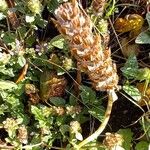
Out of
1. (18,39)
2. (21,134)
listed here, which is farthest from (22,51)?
(21,134)

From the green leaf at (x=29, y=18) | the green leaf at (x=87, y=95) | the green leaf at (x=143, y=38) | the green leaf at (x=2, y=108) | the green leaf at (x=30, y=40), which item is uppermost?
the green leaf at (x=29, y=18)

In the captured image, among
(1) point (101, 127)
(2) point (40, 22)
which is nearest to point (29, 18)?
(2) point (40, 22)

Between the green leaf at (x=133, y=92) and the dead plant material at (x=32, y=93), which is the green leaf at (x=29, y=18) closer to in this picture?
the dead plant material at (x=32, y=93)

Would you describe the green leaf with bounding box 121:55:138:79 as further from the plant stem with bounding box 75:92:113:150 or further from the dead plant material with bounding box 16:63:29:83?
the dead plant material with bounding box 16:63:29:83

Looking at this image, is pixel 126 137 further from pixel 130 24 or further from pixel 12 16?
pixel 12 16

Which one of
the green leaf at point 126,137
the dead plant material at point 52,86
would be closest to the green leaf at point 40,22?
the dead plant material at point 52,86

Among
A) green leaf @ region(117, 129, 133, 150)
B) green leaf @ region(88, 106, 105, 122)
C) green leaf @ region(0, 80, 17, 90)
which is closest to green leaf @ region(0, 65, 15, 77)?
green leaf @ region(0, 80, 17, 90)

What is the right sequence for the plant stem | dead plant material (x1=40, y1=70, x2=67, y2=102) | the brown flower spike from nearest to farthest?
the brown flower spike → the plant stem → dead plant material (x1=40, y1=70, x2=67, y2=102)
